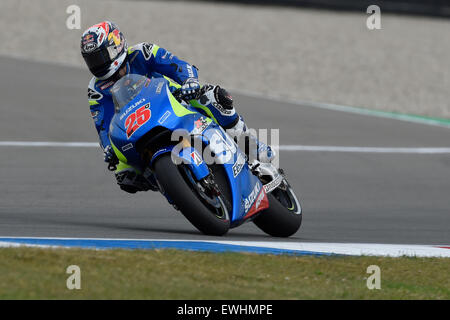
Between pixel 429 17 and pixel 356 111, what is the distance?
12.1 m

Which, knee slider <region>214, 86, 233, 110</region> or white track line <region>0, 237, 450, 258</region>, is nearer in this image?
white track line <region>0, 237, 450, 258</region>

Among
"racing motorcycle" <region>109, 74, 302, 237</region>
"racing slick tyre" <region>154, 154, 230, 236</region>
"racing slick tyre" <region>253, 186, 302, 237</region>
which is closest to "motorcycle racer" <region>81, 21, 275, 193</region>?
"racing motorcycle" <region>109, 74, 302, 237</region>

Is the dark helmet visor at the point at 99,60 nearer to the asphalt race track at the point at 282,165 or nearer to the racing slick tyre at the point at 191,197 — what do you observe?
the racing slick tyre at the point at 191,197

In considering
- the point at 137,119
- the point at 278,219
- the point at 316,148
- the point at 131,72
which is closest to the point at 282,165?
the point at 316,148

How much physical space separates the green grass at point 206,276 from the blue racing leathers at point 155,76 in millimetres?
1518

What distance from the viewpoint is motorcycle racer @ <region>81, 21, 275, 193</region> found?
776cm

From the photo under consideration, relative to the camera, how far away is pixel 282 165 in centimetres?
1241

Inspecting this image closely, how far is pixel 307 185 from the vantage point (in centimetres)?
1132

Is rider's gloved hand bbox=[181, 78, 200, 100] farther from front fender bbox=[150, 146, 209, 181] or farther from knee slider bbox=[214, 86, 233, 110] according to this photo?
front fender bbox=[150, 146, 209, 181]

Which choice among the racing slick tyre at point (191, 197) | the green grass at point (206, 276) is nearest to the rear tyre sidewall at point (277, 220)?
the racing slick tyre at point (191, 197)

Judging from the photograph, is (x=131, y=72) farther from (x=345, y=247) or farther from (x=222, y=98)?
(x=345, y=247)

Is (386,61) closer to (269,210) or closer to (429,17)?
(429,17)

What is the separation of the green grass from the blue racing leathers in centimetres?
152
